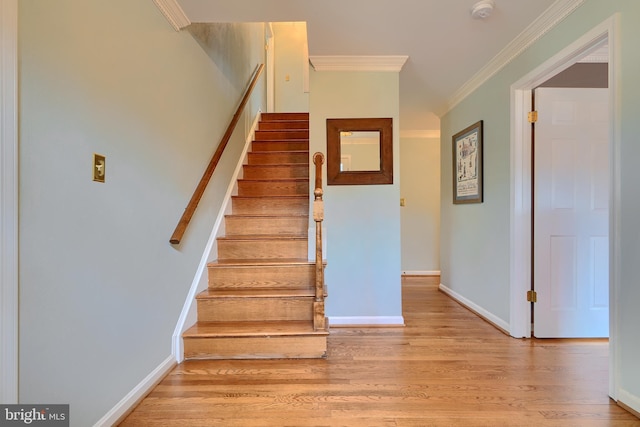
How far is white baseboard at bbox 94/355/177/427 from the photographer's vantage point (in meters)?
1.26

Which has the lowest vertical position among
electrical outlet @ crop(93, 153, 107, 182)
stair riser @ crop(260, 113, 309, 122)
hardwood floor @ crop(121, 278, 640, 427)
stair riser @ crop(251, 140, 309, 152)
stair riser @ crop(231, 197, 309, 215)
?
hardwood floor @ crop(121, 278, 640, 427)

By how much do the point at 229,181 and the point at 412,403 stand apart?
2361mm

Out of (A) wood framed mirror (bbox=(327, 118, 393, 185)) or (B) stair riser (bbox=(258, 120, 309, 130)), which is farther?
(B) stair riser (bbox=(258, 120, 309, 130))

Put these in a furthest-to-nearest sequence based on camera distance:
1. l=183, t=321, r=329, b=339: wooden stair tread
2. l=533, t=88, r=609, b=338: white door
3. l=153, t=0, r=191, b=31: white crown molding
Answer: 1. l=533, t=88, r=609, b=338: white door
2. l=183, t=321, r=329, b=339: wooden stair tread
3. l=153, t=0, r=191, b=31: white crown molding

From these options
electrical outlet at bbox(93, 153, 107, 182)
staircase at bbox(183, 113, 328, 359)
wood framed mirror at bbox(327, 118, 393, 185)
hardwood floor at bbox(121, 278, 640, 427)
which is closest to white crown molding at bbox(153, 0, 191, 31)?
electrical outlet at bbox(93, 153, 107, 182)

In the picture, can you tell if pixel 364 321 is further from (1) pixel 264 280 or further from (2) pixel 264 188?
(2) pixel 264 188

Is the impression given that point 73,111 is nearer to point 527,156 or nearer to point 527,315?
point 527,156

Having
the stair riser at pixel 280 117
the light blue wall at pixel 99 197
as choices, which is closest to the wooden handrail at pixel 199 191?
the light blue wall at pixel 99 197

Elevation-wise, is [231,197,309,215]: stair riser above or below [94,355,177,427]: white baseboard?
above

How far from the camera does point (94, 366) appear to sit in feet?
3.91

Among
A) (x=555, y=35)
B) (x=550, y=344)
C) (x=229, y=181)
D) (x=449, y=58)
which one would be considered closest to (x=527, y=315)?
(x=550, y=344)

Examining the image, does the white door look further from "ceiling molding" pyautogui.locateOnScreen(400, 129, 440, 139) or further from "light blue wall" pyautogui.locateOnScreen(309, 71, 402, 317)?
"ceiling molding" pyautogui.locateOnScreen(400, 129, 440, 139)

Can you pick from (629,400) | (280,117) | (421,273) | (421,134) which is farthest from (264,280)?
(421,134)

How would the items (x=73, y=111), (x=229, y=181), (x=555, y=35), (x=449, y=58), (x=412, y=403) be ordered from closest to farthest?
(x=73, y=111)
(x=412, y=403)
(x=555, y=35)
(x=449, y=58)
(x=229, y=181)
